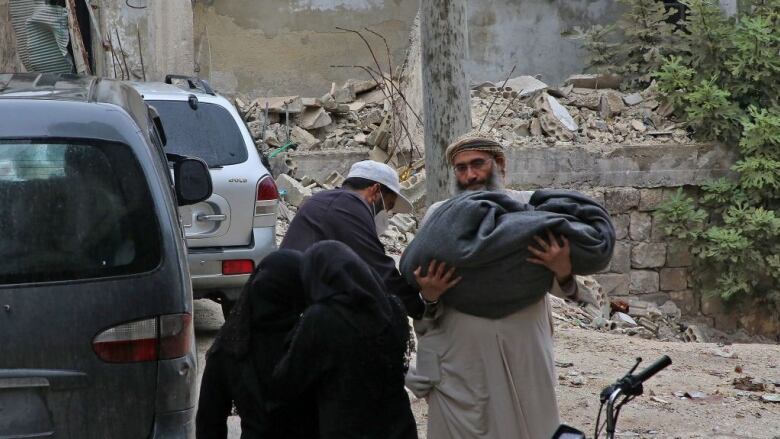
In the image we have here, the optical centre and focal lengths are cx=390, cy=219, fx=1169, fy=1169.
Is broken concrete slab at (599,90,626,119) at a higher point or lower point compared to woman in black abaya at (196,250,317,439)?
lower

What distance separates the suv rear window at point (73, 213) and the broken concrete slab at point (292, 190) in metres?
7.86

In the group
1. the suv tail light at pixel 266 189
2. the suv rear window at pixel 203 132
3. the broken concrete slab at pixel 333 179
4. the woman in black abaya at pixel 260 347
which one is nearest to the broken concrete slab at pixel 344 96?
the broken concrete slab at pixel 333 179

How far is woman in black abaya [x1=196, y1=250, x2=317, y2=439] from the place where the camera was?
11.1ft

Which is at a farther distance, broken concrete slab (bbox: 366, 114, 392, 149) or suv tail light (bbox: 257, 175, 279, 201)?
broken concrete slab (bbox: 366, 114, 392, 149)

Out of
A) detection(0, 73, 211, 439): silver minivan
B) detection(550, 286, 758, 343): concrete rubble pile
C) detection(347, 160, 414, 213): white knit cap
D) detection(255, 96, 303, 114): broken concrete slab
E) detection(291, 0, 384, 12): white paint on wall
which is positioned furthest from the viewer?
detection(291, 0, 384, 12): white paint on wall

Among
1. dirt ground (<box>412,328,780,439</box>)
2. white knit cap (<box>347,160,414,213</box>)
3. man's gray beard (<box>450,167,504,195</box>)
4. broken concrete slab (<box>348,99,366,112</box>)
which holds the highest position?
man's gray beard (<box>450,167,504,195</box>)

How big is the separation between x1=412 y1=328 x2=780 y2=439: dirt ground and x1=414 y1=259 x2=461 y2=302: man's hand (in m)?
2.80

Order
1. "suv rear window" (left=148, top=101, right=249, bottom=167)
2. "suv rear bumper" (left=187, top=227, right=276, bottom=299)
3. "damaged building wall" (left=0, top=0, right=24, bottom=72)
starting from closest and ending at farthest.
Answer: "suv rear bumper" (left=187, top=227, right=276, bottom=299) < "suv rear window" (left=148, top=101, right=249, bottom=167) < "damaged building wall" (left=0, top=0, right=24, bottom=72)

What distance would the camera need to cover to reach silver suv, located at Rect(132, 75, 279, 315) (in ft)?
24.6

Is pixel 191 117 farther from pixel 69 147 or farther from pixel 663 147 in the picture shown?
pixel 663 147

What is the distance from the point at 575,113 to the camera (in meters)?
13.9

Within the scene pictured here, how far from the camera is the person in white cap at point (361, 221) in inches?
158

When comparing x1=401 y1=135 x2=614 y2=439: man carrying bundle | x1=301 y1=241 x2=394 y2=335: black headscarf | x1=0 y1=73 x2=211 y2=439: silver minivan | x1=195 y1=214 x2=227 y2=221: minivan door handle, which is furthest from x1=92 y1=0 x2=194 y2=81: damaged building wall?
x1=301 y1=241 x2=394 y2=335: black headscarf

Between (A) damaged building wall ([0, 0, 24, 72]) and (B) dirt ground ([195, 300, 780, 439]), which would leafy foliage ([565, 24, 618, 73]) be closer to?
(B) dirt ground ([195, 300, 780, 439])
